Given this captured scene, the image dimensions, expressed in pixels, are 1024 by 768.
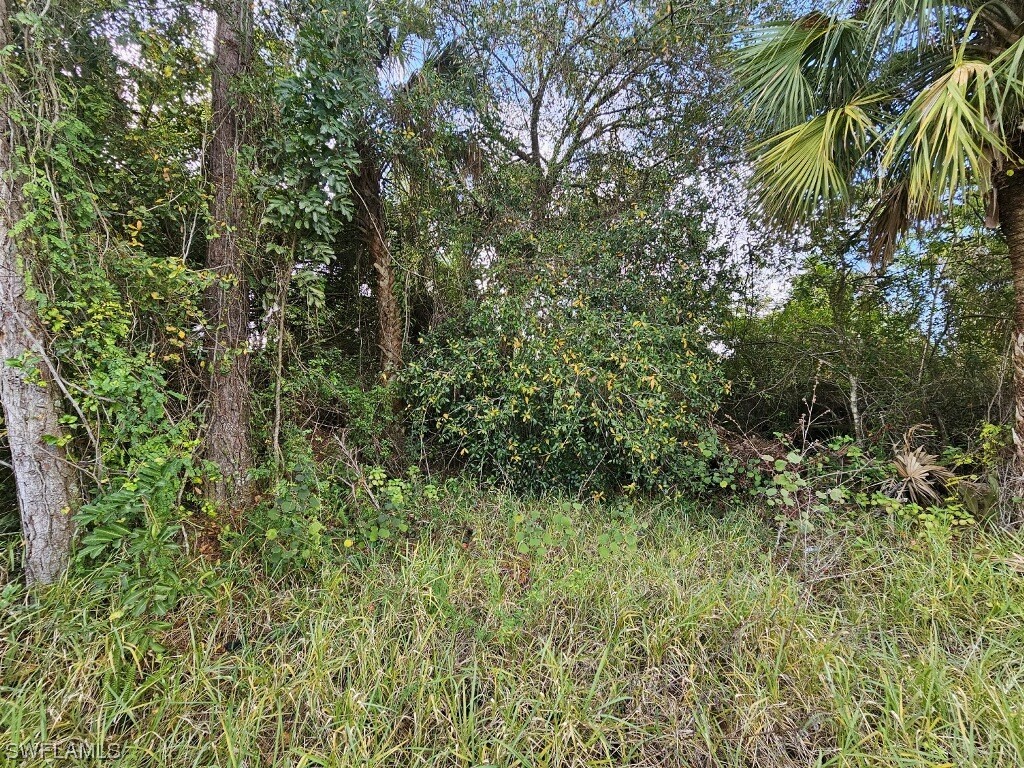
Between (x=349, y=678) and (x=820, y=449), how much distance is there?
14.1 feet

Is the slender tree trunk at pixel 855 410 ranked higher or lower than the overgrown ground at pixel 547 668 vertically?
higher

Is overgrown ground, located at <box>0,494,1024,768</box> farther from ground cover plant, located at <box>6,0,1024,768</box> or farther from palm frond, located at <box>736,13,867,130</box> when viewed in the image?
palm frond, located at <box>736,13,867,130</box>

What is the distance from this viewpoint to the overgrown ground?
55.0 inches

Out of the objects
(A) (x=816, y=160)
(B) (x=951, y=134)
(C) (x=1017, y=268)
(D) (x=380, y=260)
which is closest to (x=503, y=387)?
(D) (x=380, y=260)

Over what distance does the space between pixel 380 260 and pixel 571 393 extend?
2455mm

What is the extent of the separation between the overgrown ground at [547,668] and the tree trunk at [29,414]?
0.29 meters

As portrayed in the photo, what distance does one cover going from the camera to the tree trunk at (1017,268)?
270 cm

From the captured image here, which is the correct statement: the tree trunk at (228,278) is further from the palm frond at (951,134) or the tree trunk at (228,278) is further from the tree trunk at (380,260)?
the palm frond at (951,134)

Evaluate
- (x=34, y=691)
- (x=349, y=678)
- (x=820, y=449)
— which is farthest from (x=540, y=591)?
(x=820, y=449)

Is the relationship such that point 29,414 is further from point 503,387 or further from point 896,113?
point 896,113

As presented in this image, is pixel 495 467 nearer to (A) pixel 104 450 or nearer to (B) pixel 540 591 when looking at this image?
(B) pixel 540 591

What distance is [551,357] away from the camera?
317 centimetres

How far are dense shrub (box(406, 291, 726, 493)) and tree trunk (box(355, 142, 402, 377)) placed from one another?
1.13 feet

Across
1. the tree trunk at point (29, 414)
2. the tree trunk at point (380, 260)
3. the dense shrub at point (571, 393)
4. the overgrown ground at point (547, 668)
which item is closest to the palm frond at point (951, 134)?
the dense shrub at point (571, 393)
